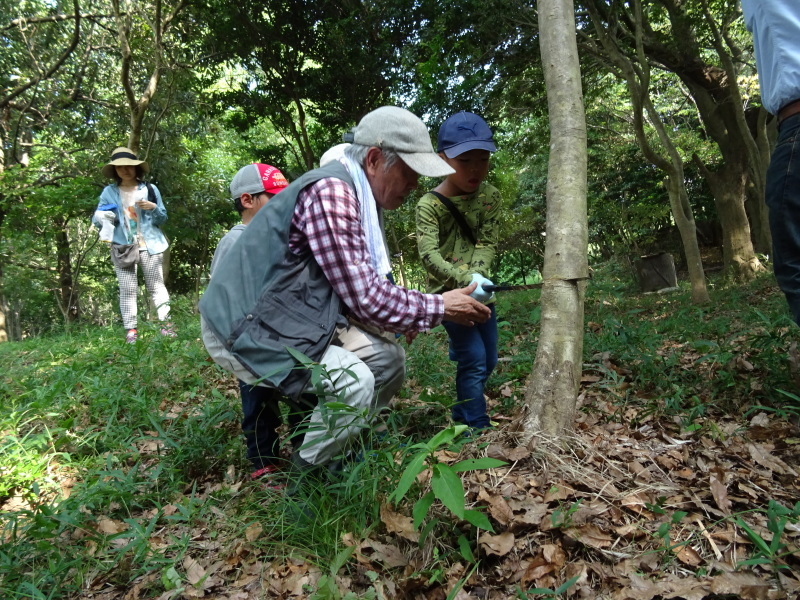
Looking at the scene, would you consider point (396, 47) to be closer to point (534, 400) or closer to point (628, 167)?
point (534, 400)

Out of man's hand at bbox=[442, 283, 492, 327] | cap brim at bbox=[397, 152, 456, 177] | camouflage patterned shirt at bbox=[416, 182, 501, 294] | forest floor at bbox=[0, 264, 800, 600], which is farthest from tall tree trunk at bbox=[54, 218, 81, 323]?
man's hand at bbox=[442, 283, 492, 327]

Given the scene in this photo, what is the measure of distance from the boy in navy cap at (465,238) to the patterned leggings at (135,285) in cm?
356

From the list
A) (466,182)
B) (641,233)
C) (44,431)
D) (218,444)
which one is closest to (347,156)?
(466,182)

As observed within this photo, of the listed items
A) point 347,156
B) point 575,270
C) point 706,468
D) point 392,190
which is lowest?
point 706,468

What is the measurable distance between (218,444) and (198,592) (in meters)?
1.14

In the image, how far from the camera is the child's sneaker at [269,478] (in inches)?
90.3

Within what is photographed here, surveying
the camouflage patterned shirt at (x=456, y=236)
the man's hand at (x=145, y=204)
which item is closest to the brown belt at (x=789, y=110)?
the camouflage patterned shirt at (x=456, y=236)

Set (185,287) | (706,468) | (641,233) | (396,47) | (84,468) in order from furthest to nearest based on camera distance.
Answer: (185,287), (641,233), (396,47), (84,468), (706,468)

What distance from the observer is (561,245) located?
2.33m

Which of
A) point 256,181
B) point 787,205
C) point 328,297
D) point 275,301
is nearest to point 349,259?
point 328,297

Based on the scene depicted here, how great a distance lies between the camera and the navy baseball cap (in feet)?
8.57

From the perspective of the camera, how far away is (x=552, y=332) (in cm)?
232

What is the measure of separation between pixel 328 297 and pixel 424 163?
691 mm

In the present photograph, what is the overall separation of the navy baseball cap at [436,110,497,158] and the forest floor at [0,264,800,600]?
1282 millimetres
